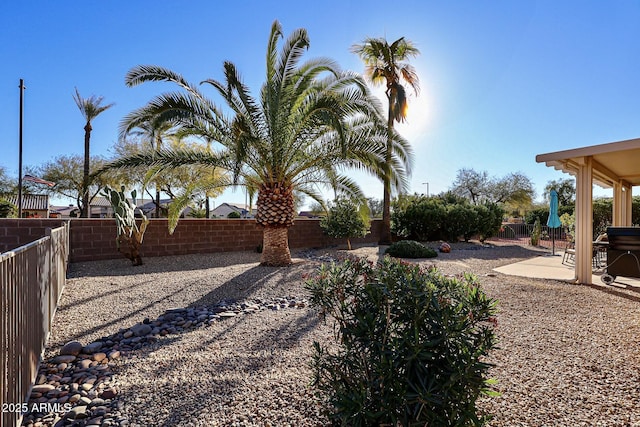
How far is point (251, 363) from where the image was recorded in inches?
133

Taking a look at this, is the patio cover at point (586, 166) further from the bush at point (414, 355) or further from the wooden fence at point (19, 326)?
the wooden fence at point (19, 326)

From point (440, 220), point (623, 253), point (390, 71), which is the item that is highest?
point (390, 71)

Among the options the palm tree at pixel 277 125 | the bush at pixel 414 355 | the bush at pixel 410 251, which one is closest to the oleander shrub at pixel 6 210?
the palm tree at pixel 277 125

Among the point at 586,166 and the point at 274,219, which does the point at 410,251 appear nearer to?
the point at 274,219

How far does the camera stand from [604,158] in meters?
7.56

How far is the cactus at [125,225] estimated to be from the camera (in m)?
8.29

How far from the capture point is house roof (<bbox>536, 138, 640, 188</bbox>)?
6602mm

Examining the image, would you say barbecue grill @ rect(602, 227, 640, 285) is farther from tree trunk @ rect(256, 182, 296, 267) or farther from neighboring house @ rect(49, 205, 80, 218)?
neighboring house @ rect(49, 205, 80, 218)

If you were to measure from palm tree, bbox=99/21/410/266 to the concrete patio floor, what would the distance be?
4.62 m

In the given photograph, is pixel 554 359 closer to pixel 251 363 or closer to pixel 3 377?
pixel 251 363

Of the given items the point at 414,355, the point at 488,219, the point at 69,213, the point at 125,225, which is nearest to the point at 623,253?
the point at 414,355

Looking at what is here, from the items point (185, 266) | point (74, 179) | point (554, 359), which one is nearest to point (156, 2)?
point (185, 266)

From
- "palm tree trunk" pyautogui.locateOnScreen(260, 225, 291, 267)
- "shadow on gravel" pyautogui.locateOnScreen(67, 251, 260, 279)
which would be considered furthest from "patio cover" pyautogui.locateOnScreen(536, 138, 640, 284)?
"shadow on gravel" pyautogui.locateOnScreen(67, 251, 260, 279)

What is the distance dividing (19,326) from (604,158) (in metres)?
9.96
